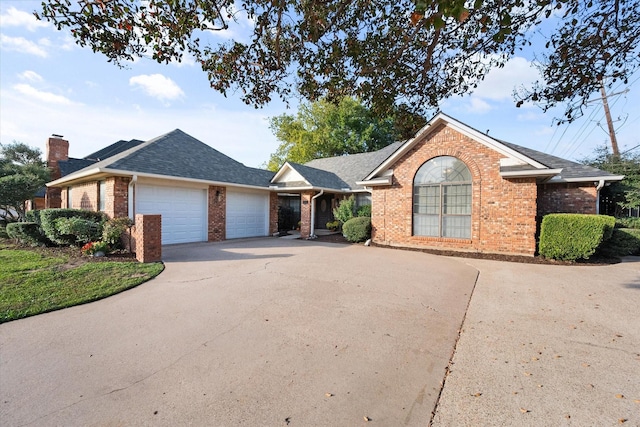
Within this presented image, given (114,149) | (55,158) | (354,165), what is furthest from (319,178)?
(114,149)

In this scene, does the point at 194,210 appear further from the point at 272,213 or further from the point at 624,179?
the point at 624,179

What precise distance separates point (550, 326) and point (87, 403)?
231 inches

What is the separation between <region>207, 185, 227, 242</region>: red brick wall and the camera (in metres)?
13.4

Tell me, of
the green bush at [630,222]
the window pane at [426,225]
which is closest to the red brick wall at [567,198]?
the green bush at [630,222]

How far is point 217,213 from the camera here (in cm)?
1373

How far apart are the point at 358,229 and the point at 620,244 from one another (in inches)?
365

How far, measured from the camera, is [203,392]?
8.97 ft

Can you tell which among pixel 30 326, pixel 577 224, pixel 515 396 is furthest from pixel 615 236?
pixel 30 326

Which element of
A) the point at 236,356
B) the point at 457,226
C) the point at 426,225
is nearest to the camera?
the point at 236,356

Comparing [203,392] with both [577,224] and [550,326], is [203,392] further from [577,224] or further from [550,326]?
[577,224]

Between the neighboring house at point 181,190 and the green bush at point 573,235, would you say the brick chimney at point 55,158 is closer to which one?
the neighboring house at point 181,190

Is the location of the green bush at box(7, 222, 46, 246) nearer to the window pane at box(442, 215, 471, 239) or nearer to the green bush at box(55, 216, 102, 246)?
the green bush at box(55, 216, 102, 246)

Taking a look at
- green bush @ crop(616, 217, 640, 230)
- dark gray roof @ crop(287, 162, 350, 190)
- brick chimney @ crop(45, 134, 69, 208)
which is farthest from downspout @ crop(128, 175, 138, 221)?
green bush @ crop(616, 217, 640, 230)

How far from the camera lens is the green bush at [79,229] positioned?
9547 millimetres
